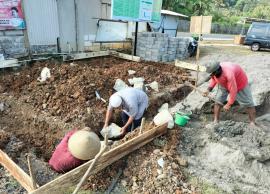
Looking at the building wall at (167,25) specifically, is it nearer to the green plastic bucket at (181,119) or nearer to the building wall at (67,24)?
the building wall at (67,24)

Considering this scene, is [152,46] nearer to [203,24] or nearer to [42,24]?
[203,24]

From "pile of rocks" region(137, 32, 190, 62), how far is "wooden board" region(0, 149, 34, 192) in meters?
7.95

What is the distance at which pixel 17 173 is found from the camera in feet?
9.95

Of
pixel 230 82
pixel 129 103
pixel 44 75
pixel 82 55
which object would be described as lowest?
pixel 44 75

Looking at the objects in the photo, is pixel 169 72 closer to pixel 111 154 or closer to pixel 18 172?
pixel 111 154

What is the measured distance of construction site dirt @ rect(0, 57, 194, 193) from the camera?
391cm

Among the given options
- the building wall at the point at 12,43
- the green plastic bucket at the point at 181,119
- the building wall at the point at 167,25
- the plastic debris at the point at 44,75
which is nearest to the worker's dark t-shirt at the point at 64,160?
the green plastic bucket at the point at 181,119

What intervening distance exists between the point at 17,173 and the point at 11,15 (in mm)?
5689

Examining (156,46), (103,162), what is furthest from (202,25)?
(103,162)

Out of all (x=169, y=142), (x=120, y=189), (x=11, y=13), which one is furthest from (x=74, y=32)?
(x=120, y=189)

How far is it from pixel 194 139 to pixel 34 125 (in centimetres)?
313

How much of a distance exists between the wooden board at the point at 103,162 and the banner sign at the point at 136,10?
5.58 meters

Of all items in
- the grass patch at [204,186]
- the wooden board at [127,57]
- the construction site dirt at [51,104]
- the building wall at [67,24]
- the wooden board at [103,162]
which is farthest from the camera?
the wooden board at [127,57]

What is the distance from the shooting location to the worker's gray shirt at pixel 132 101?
14.2 ft
